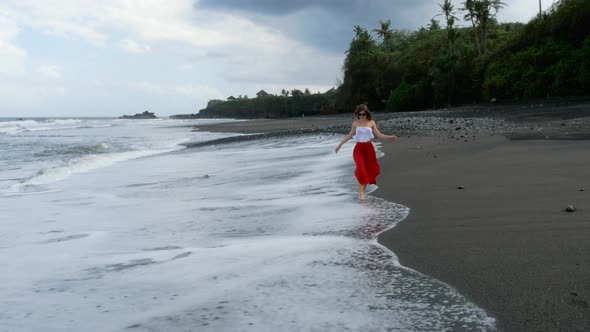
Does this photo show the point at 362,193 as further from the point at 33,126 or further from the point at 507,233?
the point at 33,126

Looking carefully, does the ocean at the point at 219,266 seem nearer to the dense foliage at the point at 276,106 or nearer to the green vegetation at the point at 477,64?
the green vegetation at the point at 477,64

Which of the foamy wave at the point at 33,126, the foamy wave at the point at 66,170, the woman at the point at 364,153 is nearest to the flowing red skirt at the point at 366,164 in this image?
the woman at the point at 364,153

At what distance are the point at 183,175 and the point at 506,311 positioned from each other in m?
8.58

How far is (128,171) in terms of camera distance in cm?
1200

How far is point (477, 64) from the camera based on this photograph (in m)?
44.8

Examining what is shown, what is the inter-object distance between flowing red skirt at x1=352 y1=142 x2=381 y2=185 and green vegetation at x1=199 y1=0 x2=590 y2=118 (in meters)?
30.6

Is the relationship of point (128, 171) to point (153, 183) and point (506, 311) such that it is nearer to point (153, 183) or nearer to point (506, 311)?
point (153, 183)

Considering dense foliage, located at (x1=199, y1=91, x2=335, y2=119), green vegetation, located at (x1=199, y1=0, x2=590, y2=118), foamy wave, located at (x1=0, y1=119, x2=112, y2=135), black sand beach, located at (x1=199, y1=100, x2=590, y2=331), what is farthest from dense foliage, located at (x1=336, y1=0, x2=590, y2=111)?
foamy wave, located at (x1=0, y1=119, x2=112, y2=135)

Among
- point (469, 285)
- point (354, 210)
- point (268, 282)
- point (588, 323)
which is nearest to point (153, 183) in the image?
point (354, 210)

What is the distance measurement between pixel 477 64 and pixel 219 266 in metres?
46.0

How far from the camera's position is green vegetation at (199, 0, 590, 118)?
34656mm

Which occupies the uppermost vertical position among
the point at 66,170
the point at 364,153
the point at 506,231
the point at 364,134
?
the point at 364,134

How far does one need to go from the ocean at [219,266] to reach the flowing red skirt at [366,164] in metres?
0.34

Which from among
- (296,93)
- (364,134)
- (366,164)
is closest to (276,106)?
(296,93)
